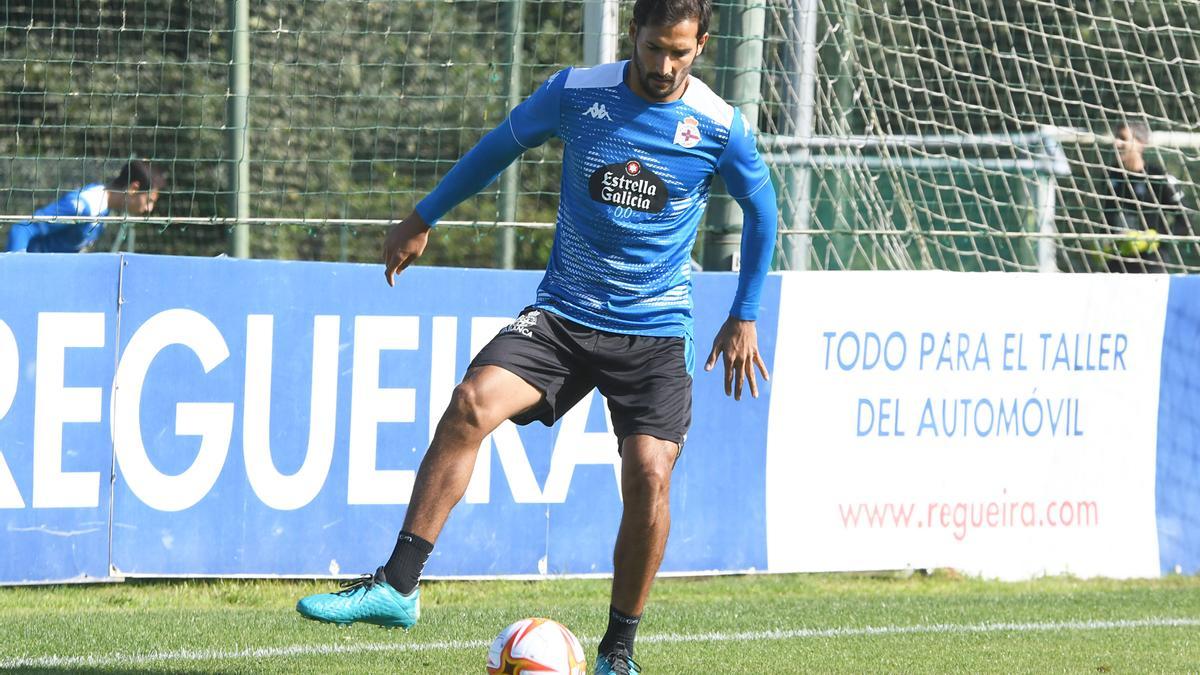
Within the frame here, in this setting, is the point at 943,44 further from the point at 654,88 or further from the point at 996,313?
the point at 654,88

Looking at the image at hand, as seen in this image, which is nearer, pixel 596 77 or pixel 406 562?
pixel 406 562

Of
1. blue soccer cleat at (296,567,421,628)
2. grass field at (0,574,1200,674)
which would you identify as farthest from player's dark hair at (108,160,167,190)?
blue soccer cleat at (296,567,421,628)

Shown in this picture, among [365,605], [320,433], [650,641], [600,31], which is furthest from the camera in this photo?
[600,31]

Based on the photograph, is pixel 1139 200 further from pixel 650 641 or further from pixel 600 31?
pixel 650 641

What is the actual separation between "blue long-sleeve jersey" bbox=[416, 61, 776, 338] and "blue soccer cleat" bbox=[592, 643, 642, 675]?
3.40 ft

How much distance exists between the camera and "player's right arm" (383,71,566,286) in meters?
5.13

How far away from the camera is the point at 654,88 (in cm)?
506

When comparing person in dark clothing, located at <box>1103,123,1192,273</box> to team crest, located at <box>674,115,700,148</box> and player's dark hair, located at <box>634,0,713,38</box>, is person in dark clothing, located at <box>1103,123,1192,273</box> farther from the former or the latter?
player's dark hair, located at <box>634,0,713,38</box>

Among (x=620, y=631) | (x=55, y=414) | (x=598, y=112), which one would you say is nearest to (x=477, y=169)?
(x=598, y=112)

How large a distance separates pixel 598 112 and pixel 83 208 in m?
4.49

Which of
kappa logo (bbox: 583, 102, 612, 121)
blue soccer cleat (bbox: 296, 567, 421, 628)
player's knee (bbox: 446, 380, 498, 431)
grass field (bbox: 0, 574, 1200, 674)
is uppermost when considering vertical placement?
kappa logo (bbox: 583, 102, 612, 121)

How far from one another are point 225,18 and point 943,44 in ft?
13.0

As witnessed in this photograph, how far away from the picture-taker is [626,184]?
16.8 ft

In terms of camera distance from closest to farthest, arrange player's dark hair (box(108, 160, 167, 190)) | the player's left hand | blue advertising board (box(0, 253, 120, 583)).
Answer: the player's left hand, blue advertising board (box(0, 253, 120, 583)), player's dark hair (box(108, 160, 167, 190))
